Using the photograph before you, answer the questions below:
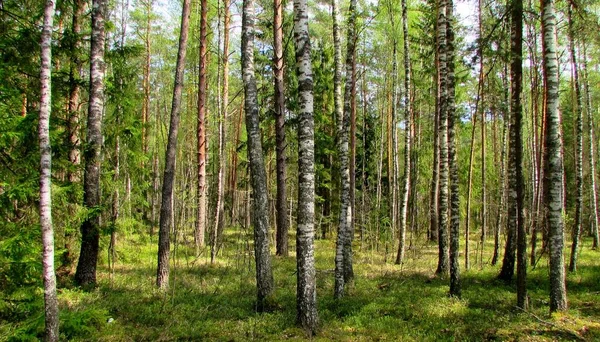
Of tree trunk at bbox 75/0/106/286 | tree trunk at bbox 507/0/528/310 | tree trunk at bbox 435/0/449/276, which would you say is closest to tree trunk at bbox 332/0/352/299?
tree trunk at bbox 435/0/449/276

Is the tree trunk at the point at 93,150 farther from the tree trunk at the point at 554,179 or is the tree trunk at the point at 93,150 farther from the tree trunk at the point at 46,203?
the tree trunk at the point at 554,179

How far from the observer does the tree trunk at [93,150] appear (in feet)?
32.2

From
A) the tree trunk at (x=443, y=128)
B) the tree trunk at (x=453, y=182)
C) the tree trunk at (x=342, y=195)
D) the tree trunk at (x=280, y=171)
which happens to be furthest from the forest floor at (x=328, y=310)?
the tree trunk at (x=280, y=171)

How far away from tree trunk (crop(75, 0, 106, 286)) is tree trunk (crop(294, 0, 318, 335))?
6.04 metres

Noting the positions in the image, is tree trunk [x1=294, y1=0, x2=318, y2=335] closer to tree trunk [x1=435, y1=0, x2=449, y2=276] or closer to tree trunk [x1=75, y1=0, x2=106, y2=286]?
tree trunk [x1=435, y1=0, x2=449, y2=276]

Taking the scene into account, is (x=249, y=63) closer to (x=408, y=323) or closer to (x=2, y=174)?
(x=2, y=174)

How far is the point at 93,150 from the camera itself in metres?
9.80

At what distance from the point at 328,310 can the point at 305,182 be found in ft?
11.5

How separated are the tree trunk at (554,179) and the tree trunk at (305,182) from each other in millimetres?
5602

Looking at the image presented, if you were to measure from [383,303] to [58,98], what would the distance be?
34.1 ft

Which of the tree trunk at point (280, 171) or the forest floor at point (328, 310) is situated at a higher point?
the tree trunk at point (280, 171)

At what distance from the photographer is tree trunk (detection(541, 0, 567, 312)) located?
27.0 ft

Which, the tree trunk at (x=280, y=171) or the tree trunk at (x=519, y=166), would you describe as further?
the tree trunk at (x=280, y=171)

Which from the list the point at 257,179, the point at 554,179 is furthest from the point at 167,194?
the point at 554,179
